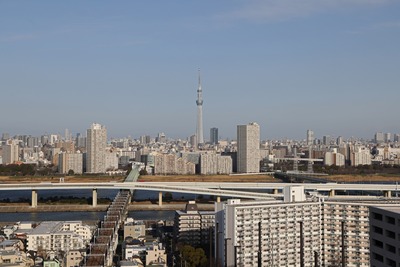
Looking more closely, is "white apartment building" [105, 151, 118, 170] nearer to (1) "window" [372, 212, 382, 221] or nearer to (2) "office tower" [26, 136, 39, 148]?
(2) "office tower" [26, 136, 39, 148]

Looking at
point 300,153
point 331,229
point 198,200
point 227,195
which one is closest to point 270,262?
point 331,229

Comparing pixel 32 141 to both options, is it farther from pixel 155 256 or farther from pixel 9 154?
pixel 155 256

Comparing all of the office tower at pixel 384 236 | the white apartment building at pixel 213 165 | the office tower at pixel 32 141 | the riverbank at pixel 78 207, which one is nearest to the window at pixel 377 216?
the office tower at pixel 384 236

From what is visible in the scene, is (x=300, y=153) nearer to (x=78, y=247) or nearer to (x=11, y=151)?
(x=11, y=151)

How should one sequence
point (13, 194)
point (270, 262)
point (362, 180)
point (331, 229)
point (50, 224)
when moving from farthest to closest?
point (362, 180) → point (13, 194) → point (50, 224) → point (331, 229) → point (270, 262)

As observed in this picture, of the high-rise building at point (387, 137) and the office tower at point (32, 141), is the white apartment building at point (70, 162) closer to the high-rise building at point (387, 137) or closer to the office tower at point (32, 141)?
the office tower at point (32, 141)

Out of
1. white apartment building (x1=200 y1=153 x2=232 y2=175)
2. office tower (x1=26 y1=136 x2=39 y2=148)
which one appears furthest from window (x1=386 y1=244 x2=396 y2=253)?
office tower (x1=26 y1=136 x2=39 y2=148)

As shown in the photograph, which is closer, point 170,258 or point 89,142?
point 170,258
